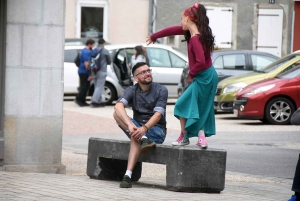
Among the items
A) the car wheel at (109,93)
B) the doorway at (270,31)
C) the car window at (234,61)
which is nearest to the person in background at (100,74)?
the car wheel at (109,93)

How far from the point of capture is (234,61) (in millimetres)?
21984

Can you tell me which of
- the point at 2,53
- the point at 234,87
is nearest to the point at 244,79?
the point at 234,87

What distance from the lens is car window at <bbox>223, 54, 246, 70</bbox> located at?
21.9 m

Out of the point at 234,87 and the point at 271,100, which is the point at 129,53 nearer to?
the point at 234,87

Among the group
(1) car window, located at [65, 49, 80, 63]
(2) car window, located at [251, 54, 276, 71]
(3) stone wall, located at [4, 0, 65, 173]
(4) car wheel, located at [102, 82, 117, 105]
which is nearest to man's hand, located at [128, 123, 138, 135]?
(3) stone wall, located at [4, 0, 65, 173]

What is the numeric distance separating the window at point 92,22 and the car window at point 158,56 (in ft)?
25.2

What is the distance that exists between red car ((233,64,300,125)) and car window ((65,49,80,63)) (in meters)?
8.42

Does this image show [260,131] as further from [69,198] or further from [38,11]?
[69,198]

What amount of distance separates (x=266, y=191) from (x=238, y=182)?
898mm

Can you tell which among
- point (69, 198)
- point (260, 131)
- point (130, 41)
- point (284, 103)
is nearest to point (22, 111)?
point (69, 198)

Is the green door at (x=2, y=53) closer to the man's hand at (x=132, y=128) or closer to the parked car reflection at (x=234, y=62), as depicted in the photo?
the man's hand at (x=132, y=128)

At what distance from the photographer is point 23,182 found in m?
9.12

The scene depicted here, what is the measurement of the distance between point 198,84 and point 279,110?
939 centimetres

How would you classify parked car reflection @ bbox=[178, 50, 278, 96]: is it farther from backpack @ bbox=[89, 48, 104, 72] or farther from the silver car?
backpack @ bbox=[89, 48, 104, 72]
